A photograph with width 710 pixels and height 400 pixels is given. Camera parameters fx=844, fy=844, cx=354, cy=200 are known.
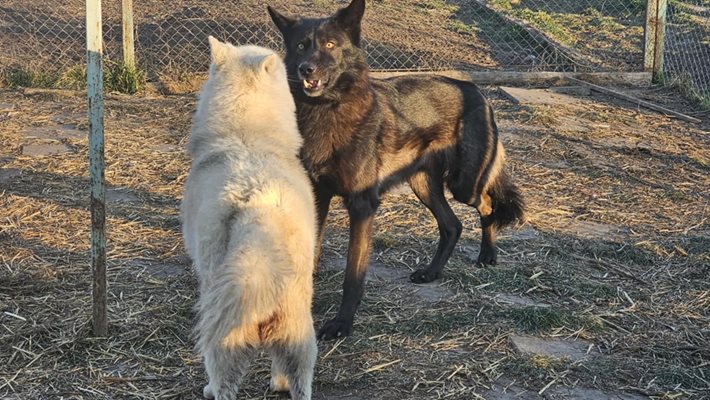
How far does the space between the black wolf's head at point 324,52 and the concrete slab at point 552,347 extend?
172cm

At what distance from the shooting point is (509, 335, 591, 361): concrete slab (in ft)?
14.2

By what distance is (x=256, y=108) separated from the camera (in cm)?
394

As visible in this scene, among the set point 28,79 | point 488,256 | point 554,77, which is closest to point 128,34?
point 28,79

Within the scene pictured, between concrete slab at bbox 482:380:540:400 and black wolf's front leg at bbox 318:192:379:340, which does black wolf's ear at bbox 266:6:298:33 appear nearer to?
black wolf's front leg at bbox 318:192:379:340

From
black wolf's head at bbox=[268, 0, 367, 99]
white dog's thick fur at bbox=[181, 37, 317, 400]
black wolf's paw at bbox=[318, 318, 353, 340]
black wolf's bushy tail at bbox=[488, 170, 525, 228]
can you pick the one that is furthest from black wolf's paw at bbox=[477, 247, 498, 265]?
white dog's thick fur at bbox=[181, 37, 317, 400]

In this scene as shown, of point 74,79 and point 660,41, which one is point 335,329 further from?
point 660,41

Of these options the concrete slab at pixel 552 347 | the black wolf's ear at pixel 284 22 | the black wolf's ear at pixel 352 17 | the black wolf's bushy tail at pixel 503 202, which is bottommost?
the concrete slab at pixel 552 347

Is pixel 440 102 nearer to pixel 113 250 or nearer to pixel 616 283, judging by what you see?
pixel 616 283

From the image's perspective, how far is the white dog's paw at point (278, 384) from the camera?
3.85 meters

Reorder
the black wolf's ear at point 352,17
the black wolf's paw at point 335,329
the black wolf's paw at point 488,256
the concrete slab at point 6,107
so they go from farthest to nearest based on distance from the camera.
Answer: the concrete slab at point 6,107, the black wolf's paw at point 488,256, the black wolf's ear at point 352,17, the black wolf's paw at point 335,329

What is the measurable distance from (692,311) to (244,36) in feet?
26.2

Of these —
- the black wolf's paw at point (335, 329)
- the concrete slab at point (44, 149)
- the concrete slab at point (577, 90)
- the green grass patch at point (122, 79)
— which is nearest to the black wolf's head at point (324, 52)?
the black wolf's paw at point (335, 329)

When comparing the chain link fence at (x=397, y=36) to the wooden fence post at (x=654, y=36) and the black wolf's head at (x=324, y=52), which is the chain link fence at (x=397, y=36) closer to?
the wooden fence post at (x=654, y=36)

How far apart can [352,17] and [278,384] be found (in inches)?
87.7
